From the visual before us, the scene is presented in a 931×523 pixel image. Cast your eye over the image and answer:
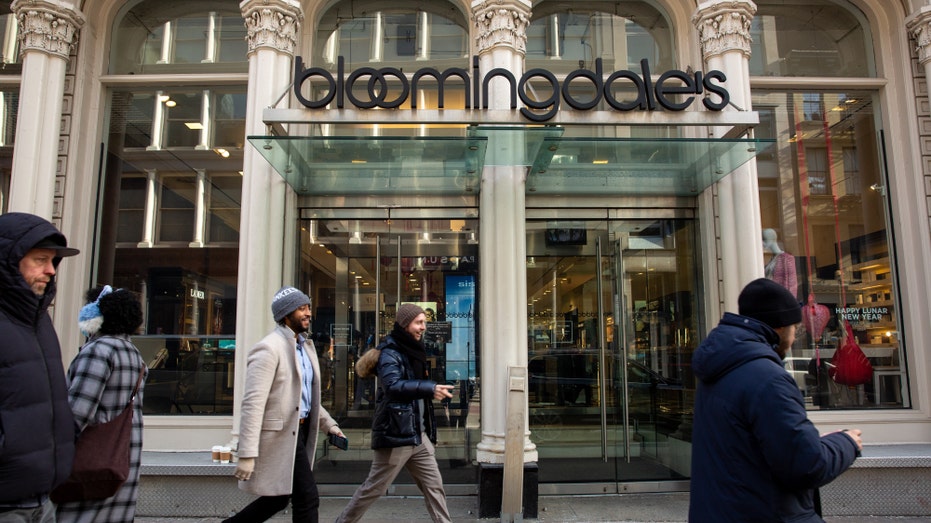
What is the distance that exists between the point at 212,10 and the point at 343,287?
4283mm

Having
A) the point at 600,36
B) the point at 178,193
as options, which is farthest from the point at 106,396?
the point at 600,36

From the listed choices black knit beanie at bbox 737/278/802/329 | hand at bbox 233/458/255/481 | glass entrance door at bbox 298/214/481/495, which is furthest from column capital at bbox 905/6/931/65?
hand at bbox 233/458/255/481

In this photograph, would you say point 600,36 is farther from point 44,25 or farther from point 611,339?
point 44,25

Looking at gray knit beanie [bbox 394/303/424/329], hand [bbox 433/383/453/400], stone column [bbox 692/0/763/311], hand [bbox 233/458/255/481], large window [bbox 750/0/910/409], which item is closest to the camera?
hand [bbox 233/458/255/481]

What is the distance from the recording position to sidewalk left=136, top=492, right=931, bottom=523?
6215mm

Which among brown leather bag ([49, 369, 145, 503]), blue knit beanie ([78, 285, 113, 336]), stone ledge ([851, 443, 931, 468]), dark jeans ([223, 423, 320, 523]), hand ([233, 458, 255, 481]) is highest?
blue knit beanie ([78, 285, 113, 336])

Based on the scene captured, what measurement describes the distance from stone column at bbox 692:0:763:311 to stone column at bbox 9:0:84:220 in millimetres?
7767

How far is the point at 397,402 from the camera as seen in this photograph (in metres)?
4.58

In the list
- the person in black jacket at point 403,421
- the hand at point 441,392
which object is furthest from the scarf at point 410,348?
the hand at point 441,392

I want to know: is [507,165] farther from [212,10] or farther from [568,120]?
[212,10]

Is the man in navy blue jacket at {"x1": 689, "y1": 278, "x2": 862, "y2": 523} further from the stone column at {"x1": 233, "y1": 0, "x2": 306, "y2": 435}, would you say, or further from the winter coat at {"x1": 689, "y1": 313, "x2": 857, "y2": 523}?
the stone column at {"x1": 233, "y1": 0, "x2": 306, "y2": 435}

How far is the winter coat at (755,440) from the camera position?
7.36ft

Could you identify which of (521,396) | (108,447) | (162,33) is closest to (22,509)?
(108,447)

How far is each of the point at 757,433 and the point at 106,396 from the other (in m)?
2.89
